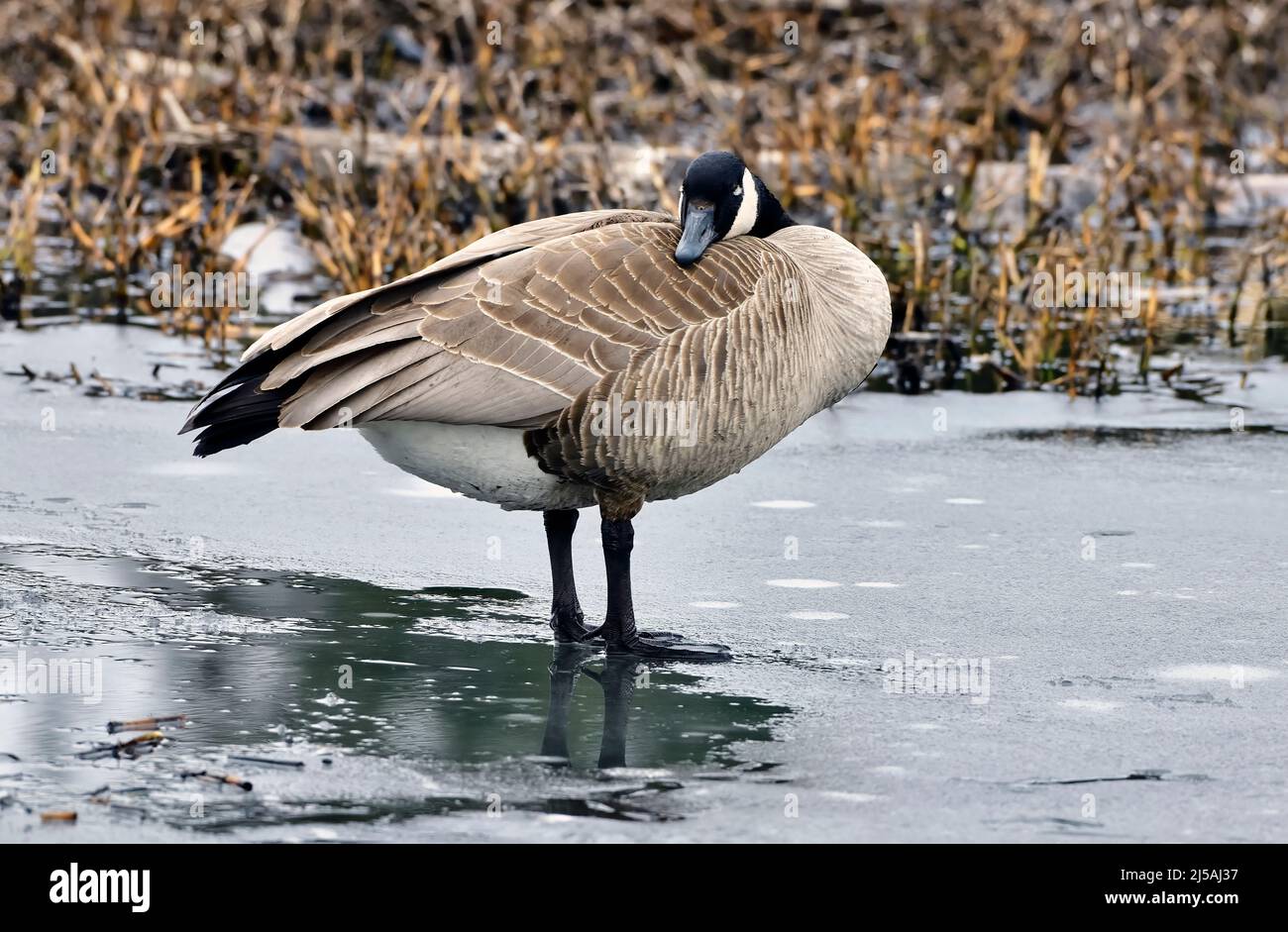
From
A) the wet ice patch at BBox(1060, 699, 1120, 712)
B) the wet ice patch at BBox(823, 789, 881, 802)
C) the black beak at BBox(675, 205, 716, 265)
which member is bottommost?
the wet ice patch at BBox(823, 789, 881, 802)

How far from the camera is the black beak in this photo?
5.05 meters

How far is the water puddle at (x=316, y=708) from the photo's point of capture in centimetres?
392

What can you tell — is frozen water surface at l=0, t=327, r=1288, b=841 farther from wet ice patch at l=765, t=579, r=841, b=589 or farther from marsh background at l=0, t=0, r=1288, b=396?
marsh background at l=0, t=0, r=1288, b=396

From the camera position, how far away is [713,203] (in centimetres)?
524

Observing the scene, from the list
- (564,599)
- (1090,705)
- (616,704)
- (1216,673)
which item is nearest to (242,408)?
(564,599)

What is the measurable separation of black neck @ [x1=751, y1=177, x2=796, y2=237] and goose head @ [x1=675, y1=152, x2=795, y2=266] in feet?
0.09

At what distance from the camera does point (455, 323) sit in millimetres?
4996

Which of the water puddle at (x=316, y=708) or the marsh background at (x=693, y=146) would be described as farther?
the marsh background at (x=693, y=146)

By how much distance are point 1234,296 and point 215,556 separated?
6448mm

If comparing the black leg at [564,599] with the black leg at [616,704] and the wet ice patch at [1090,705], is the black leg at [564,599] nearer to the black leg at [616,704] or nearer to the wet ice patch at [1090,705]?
the black leg at [616,704]

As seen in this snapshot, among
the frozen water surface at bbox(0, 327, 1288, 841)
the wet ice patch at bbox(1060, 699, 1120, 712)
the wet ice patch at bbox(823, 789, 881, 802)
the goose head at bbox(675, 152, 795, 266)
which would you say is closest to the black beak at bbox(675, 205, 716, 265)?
the goose head at bbox(675, 152, 795, 266)

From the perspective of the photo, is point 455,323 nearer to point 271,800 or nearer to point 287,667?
point 287,667

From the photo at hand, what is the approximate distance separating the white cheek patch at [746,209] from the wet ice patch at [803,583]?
1.10m

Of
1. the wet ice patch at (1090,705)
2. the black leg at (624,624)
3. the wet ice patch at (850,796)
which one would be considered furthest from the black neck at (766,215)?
the wet ice patch at (850,796)
